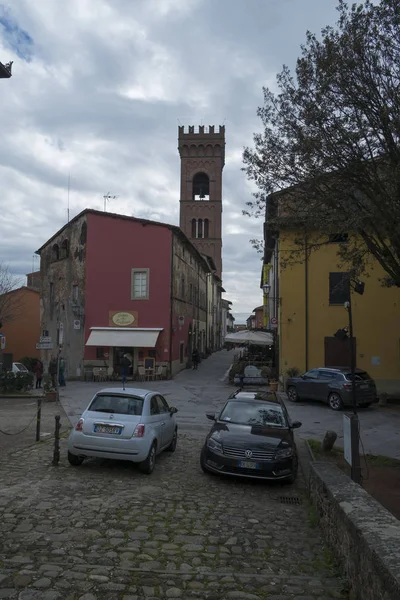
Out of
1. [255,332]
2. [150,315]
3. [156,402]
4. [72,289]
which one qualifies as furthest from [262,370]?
[156,402]

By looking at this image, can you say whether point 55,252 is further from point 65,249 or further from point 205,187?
point 205,187

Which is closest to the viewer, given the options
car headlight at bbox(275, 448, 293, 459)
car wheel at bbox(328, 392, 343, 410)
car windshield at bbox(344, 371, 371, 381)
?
car headlight at bbox(275, 448, 293, 459)

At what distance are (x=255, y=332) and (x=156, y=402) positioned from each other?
19.1 meters

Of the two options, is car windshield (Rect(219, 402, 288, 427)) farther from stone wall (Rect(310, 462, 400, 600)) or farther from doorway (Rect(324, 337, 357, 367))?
doorway (Rect(324, 337, 357, 367))

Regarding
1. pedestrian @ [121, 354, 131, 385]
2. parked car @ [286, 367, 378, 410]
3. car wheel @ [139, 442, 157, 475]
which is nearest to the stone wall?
car wheel @ [139, 442, 157, 475]

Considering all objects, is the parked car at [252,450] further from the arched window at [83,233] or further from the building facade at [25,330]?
the building facade at [25,330]

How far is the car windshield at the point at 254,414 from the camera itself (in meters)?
9.52

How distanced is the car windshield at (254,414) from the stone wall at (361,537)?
3.33 meters

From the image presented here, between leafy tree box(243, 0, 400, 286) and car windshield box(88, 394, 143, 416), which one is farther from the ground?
leafy tree box(243, 0, 400, 286)

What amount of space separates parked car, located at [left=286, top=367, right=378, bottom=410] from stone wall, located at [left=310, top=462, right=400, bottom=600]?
12.6 metres

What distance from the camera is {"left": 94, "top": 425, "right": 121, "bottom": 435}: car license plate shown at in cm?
863

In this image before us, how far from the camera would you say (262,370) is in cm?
2647

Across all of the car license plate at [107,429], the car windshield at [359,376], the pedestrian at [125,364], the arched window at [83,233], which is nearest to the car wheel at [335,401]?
the car windshield at [359,376]

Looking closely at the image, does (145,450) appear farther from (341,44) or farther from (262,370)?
(262,370)
